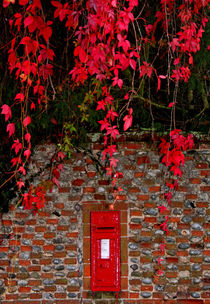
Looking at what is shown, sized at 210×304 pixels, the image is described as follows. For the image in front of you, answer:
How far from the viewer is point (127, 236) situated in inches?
159

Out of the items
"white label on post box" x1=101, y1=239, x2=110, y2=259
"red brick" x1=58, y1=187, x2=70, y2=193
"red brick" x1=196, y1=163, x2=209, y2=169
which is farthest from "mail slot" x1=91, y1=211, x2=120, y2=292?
"red brick" x1=196, y1=163, x2=209, y2=169

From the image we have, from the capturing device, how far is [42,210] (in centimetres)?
409

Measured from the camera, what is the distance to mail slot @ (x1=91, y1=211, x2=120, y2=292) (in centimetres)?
403

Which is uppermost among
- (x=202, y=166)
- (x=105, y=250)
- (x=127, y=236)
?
(x=202, y=166)

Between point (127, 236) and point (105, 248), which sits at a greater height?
point (127, 236)

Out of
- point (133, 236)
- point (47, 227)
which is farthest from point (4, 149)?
point (133, 236)

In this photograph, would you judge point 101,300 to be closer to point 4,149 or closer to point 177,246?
point 177,246

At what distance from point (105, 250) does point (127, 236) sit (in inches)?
11.4

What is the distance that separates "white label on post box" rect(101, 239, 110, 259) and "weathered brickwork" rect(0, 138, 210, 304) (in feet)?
0.53

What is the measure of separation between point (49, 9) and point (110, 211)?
220cm

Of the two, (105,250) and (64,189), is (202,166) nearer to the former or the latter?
(105,250)

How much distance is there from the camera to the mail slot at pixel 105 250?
4031mm

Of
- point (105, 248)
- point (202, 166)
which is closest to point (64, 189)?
point (105, 248)

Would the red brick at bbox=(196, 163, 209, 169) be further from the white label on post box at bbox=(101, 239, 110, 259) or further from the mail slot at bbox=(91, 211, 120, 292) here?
the white label on post box at bbox=(101, 239, 110, 259)
